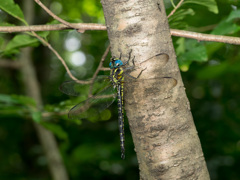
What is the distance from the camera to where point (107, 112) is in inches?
88.0

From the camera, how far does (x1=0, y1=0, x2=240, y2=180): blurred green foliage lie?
2035mm

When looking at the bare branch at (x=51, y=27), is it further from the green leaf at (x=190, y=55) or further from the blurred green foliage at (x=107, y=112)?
the green leaf at (x=190, y=55)

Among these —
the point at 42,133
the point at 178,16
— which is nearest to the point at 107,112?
the point at 178,16

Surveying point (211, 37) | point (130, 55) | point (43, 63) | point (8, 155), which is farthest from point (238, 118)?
point (8, 155)

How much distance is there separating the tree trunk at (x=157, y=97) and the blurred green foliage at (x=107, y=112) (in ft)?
1.68

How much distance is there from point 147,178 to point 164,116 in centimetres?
27

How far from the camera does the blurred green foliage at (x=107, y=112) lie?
6.68 feet

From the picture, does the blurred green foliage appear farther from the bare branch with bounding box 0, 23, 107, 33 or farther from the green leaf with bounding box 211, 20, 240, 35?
the bare branch with bounding box 0, 23, 107, 33

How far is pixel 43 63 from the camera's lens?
5223mm

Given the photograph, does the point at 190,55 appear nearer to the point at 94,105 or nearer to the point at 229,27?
the point at 229,27

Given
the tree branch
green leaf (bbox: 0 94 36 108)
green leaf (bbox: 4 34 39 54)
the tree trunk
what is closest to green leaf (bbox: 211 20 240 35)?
the tree branch

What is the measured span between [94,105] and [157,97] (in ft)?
3.38

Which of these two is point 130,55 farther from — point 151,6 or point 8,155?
point 8,155

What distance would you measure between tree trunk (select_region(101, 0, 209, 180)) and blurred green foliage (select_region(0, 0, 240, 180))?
511mm
